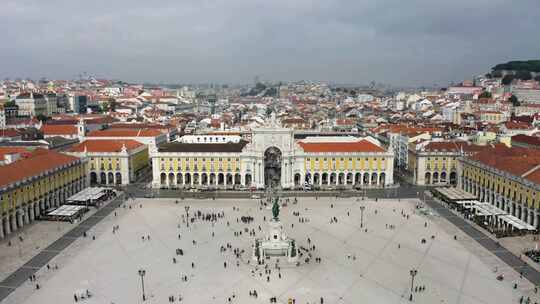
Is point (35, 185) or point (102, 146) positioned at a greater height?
point (102, 146)

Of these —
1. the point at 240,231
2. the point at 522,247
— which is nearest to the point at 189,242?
the point at 240,231

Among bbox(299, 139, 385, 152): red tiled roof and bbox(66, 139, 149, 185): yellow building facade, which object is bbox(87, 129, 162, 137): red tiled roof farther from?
bbox(299, 139, 385, 152): red tiled roof

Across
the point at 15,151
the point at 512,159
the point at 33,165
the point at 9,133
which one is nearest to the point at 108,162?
the point at 15,151

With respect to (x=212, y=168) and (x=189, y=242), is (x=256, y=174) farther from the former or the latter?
(x=189, y=242)

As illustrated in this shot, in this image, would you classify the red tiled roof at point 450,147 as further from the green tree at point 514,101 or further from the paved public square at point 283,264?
the green tree at point 514,101

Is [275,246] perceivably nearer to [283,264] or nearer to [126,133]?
[283,264]

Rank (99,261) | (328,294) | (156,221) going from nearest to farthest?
(328,294)
(99,261)
(156,221)

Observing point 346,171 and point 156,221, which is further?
point 346,171
